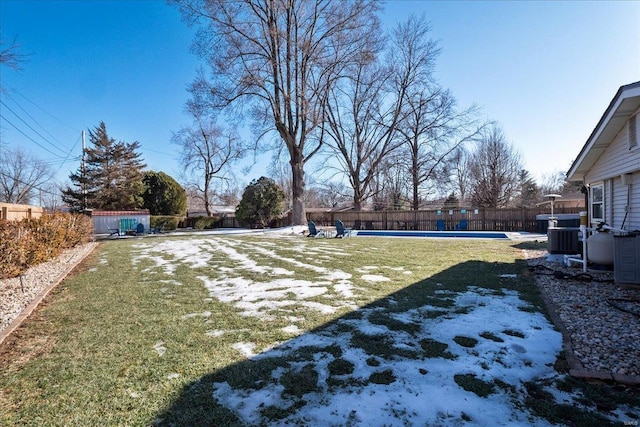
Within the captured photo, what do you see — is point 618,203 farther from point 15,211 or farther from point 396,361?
point 15,211

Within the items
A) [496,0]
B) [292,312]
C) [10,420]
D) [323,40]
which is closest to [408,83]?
[323,40]

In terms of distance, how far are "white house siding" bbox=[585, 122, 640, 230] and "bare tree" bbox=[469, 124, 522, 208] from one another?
20.7 meters

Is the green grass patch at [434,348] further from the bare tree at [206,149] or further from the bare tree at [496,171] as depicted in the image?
the bare tree at [206,149]

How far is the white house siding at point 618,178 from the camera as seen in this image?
623 centimetres

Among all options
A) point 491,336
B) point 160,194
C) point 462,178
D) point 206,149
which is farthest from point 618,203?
point 206,149

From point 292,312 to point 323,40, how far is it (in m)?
19.5

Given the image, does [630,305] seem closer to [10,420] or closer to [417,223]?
[10,420]

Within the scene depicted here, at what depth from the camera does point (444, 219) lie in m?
22.4

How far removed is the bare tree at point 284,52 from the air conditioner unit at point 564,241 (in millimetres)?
14313

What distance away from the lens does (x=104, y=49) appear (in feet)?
43.9

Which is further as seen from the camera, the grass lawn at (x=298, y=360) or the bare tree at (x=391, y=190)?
the bare tree at (x=391, y=190)

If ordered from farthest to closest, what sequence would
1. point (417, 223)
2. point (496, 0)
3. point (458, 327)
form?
1. point (417, 223)
2. point (496, 0)
3. point (458, 327)

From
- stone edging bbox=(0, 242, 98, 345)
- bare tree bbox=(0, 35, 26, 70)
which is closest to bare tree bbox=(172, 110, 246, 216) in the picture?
bare tree bbox=(0, 35, 26, 70)

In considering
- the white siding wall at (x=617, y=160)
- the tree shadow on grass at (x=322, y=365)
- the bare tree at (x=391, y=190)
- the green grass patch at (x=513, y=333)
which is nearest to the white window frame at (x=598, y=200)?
the white siding wall at (x=617, y=160)
